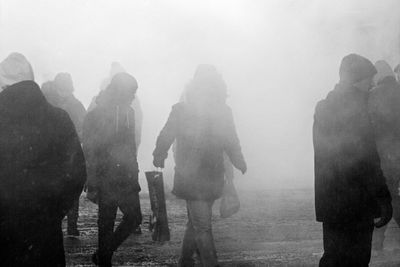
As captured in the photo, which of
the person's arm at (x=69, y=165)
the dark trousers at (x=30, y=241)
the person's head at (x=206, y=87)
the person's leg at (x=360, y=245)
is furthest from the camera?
the person's head at (x=206, y=87)

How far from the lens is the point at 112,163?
4.28 m

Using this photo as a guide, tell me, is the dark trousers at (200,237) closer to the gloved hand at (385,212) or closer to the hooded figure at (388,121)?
the gloved hand at (385,212)

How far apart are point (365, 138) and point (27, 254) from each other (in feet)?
6.03

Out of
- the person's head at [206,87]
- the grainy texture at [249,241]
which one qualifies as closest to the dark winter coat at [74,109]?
the grainy texture at [249,241]

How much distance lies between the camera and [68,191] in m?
2.69

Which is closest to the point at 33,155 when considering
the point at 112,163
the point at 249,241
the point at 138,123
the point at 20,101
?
the point at 20,101

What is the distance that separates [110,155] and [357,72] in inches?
71.3

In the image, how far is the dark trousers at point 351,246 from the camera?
10.7ft

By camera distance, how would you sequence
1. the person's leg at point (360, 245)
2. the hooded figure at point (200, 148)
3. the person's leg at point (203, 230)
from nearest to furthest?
the person's leg at point (360, 245)
the person's leg at point (203, 230)
the hooded figure at point (200, 148)

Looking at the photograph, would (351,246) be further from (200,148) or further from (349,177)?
(200,148)

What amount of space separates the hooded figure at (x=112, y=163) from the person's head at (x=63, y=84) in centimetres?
194

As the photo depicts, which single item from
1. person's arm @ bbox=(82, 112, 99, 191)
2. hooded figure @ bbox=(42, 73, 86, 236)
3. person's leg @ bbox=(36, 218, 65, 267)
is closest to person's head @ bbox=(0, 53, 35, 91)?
person's arm @ bbox=(82, 112, 99, 191)

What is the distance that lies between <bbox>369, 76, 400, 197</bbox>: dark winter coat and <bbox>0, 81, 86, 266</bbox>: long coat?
2729mm

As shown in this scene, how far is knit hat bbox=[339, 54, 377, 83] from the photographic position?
3369 millimetres
